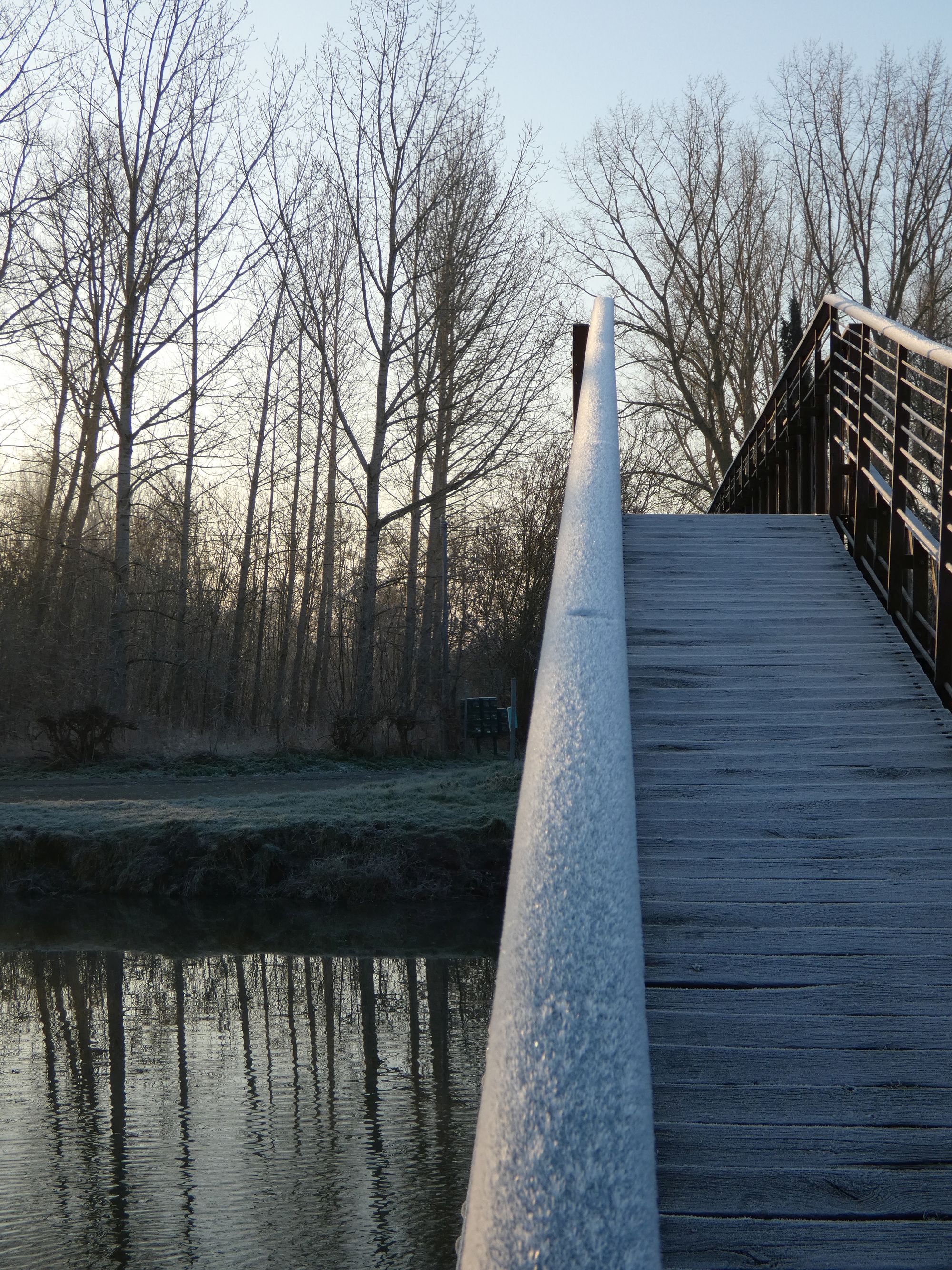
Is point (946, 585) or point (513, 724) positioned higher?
point (946, 585)

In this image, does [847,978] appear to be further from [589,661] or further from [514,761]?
[514,761]

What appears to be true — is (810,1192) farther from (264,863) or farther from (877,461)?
(264,863)

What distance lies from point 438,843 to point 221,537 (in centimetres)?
2013

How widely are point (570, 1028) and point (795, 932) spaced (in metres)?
1.95

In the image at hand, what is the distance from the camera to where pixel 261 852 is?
9562mm

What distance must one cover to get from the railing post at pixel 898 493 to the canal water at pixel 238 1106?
278 centimetres

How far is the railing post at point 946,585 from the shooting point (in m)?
3.96

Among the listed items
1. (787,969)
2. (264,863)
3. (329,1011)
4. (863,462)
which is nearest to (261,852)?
(264,863)

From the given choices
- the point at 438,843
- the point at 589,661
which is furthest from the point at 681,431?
the point at 589,661

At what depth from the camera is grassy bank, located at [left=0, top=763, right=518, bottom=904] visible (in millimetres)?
9422

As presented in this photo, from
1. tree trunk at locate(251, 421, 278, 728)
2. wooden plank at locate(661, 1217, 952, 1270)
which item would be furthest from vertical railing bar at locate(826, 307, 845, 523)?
tree trunk at locate(251, 421, 278, 728)

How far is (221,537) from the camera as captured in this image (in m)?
28.4

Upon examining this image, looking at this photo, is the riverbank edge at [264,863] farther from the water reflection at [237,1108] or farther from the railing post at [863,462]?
the railing post at [863,462]

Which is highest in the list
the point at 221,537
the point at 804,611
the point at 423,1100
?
the point at 221,537
